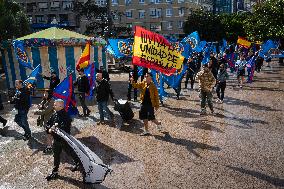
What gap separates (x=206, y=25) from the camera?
60.2 metres

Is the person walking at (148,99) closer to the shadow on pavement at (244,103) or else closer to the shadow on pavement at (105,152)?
the shadow on pavement at (105,152)

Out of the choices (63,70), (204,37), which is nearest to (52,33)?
(63,70)

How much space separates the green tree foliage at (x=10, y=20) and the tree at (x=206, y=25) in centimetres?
3513

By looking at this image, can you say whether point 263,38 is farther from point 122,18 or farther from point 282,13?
point 122,18

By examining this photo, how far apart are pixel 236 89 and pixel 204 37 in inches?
1766

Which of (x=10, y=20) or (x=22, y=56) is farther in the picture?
(x=10, y=20)

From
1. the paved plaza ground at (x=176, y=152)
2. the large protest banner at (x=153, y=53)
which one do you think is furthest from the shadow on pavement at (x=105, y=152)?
the large protest banner at (x=153, y=53)

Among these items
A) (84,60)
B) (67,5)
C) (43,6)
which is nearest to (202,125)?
(84,60)

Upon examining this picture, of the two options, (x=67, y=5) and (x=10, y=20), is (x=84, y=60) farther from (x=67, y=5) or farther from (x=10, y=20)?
(x=67, y=5)

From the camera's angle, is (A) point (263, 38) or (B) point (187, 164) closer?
(B) point (187, 164)

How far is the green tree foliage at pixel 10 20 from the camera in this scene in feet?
91.0

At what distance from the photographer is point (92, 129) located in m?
11.2

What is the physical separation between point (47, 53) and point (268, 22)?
22554mm

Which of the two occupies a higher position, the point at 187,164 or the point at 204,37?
the point at 204,37
